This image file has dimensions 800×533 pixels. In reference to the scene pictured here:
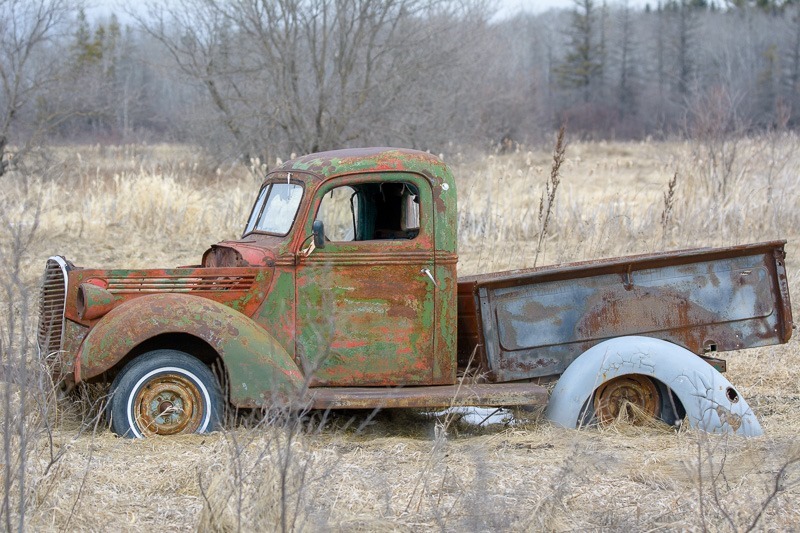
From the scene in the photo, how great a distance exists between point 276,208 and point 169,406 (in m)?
1.46

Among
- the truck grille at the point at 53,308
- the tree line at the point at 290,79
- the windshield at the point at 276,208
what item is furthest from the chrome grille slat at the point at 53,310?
the tree line at the point at 290,79

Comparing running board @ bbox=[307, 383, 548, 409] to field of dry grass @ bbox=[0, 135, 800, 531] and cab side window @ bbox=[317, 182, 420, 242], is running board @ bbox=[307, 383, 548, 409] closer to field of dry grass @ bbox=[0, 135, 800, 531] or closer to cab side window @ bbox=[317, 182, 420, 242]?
field of dry grass @ bbox=[0, 135, 800, 531]

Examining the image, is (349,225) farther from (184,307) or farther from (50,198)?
(50,198)

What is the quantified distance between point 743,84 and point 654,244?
4024cm

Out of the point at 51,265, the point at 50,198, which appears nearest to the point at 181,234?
the point at 50,198

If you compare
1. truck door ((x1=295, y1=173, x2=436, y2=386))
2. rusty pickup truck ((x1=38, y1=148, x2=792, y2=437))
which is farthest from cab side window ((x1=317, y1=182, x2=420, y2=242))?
truck door ((x1=295, y1=173, x2=436, y2=386))

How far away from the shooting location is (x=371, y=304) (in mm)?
5664

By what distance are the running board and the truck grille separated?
147 cm

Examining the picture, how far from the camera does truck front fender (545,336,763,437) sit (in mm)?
5395

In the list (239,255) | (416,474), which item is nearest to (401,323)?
(239,255)

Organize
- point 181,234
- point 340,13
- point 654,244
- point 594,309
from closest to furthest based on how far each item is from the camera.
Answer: point 594,309, point 654,244, point 181,234, point 340,13

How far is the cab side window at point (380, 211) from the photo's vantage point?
6.05 meters

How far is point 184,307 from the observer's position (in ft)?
17.5

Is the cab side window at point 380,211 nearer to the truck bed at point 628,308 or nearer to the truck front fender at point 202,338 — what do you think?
the truck bed at point 628,308
